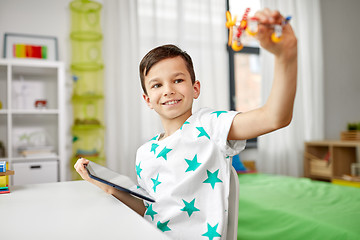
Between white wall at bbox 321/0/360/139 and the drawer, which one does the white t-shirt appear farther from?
white wall at bbox 321/0/360/139

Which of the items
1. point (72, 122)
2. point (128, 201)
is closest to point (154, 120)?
point (72, 122)

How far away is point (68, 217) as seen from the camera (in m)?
0.63

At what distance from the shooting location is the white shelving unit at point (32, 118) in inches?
100

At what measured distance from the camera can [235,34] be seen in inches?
18.5

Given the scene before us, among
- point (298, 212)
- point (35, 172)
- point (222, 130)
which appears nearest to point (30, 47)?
point (35, 172)

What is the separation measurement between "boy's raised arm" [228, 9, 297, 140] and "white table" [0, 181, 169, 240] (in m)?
0.29

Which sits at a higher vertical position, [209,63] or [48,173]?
[209,63]

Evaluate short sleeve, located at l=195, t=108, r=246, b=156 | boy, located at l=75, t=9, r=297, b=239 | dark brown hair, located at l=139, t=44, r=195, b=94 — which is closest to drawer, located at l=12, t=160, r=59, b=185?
boy, located at l=75, t=9, r=297, b=239

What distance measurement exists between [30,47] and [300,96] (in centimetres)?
284

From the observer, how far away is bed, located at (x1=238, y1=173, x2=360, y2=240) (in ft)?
4.62

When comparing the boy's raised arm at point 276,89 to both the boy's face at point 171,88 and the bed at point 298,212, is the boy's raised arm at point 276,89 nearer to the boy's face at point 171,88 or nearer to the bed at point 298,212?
the boy's face at point 171,88

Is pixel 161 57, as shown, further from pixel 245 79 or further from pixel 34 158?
pixel 245 79

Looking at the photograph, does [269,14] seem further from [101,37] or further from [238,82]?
[238,82]

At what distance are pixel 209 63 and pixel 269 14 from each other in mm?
3040
